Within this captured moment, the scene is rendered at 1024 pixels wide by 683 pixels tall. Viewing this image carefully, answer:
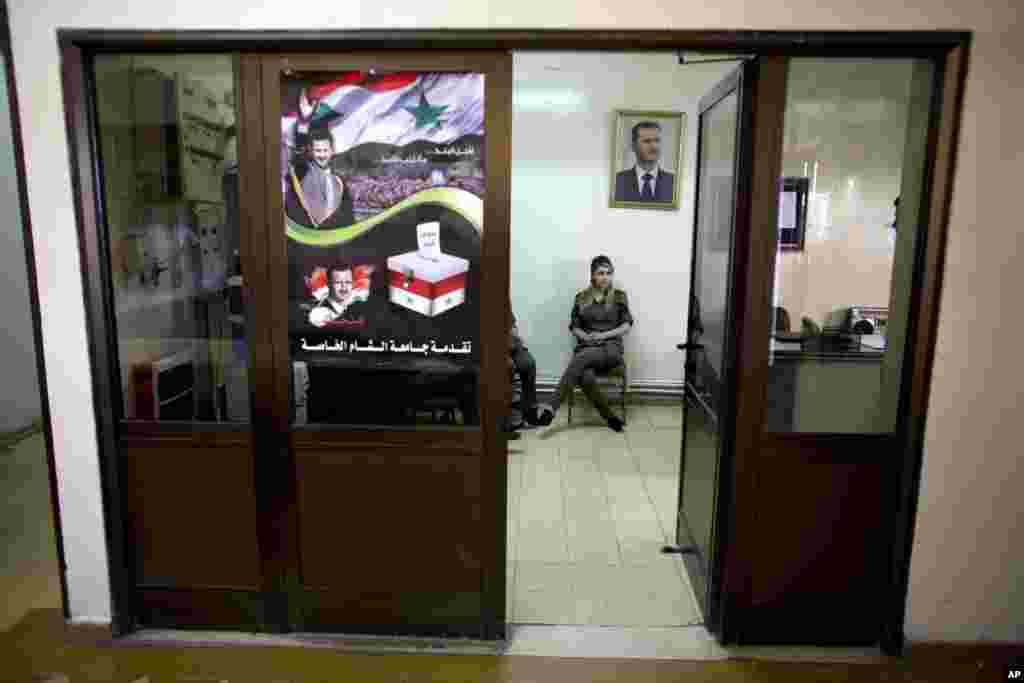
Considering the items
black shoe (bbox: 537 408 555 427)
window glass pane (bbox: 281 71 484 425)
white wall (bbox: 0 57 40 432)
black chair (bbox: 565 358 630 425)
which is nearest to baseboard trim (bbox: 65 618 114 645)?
window glass pane (bbox: 281 71 484 425)

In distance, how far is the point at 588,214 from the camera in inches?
217

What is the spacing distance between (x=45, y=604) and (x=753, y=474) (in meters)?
2.86

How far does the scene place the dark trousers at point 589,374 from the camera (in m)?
5.10

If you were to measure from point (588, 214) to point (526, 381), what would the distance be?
152 centimetres

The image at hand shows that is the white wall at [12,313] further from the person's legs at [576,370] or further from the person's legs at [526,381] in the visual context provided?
the person's legs at [576,370]

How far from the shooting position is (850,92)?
7.62 feet

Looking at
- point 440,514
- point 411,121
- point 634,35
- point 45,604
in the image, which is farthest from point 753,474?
point 45,604

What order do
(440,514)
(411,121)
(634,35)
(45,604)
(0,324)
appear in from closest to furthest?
(634,35) → (411,121) → (440,514) → (45,604) → (0,324)

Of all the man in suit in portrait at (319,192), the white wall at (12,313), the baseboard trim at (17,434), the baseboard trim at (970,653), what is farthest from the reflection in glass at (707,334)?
the white wall at (12,313)

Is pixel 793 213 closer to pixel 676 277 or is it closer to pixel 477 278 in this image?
pixel 477 278

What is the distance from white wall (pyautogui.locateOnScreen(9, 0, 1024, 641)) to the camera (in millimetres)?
2115

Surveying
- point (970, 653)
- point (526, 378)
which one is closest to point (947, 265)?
point (970, 653)

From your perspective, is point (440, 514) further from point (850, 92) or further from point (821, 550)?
point (850, 92)

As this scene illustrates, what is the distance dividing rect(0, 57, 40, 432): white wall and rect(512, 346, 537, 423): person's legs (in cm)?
333
